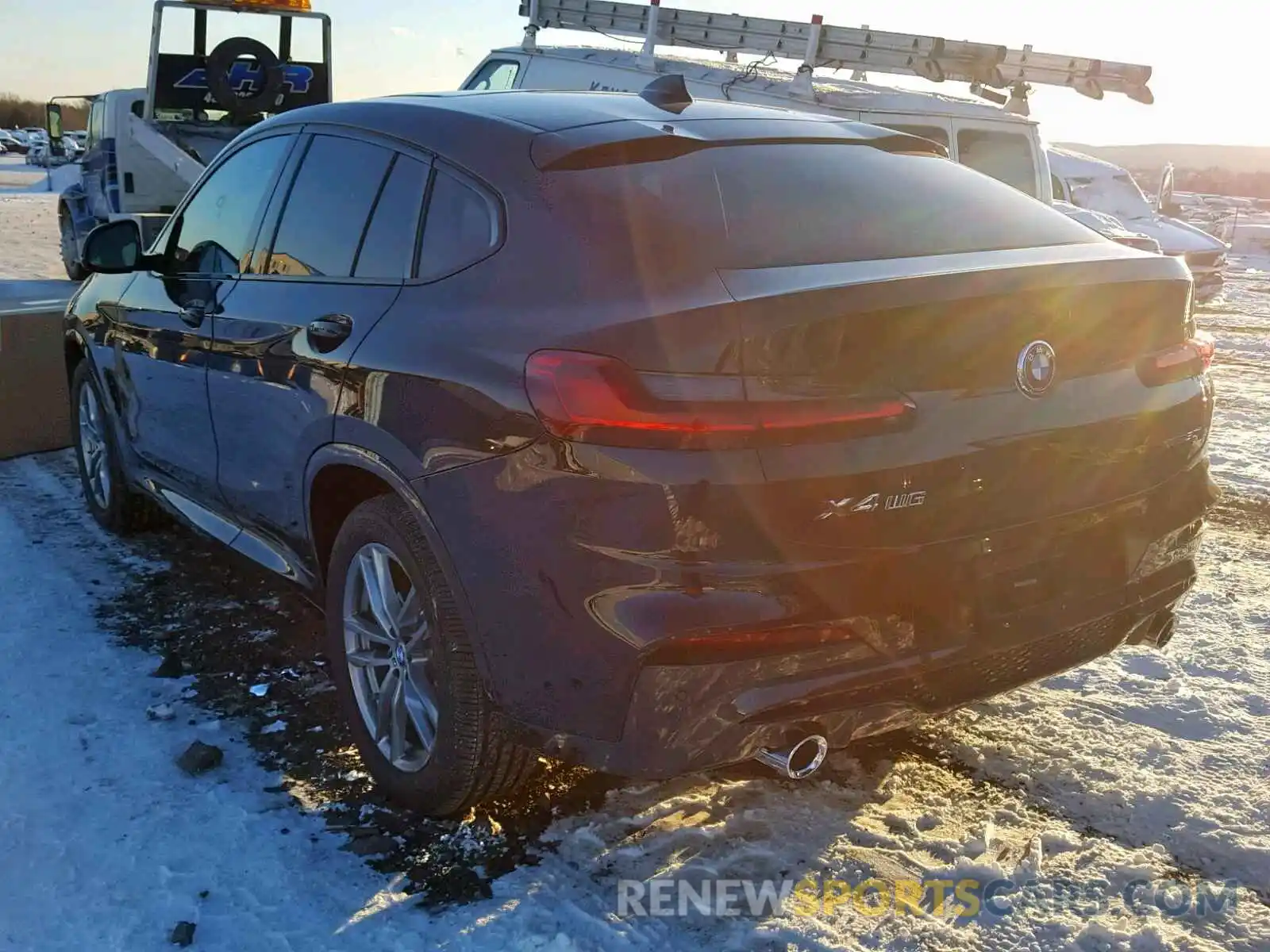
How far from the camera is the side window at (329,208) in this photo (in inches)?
133

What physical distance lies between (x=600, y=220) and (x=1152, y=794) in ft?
6.85

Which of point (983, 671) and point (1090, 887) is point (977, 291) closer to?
point (983, 671)

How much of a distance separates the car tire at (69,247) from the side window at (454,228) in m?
13.9

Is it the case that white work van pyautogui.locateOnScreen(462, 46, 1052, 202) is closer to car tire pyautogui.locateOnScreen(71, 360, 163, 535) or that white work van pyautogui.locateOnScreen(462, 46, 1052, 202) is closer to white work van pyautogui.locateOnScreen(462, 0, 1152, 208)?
white work van pyautogui.locateOnScreen(462, 0, 1152, 208)

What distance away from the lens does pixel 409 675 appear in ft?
10.1

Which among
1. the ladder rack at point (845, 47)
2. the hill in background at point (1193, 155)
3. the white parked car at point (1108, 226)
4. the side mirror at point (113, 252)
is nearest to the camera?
the side mirror at point (113, 252)

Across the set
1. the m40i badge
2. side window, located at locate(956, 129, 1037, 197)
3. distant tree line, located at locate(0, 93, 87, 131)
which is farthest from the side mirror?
distant tree line, located at locate(0, 93, 87, 131)

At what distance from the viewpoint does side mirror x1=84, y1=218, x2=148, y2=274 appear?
15.0 feet

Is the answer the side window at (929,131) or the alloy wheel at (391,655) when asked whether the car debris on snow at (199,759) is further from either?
the side window at (929,131)

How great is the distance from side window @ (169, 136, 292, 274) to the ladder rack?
276 inches

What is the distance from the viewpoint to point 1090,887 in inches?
108

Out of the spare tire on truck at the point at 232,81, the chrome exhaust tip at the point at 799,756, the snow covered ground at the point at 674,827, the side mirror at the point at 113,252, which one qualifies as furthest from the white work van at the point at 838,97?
the chrome exhaust tip at the point at 799,756

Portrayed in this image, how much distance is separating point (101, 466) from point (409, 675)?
3.01m

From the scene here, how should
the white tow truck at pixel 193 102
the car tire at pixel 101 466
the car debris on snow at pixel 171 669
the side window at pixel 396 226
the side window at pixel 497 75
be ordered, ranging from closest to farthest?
the side window at pixel 396 226 → the car debris on snow at pixel 171 669 → the car tire at pixel 101 466 → the side window at pixel 497 75 → the white tow truck at pixel 193 102
